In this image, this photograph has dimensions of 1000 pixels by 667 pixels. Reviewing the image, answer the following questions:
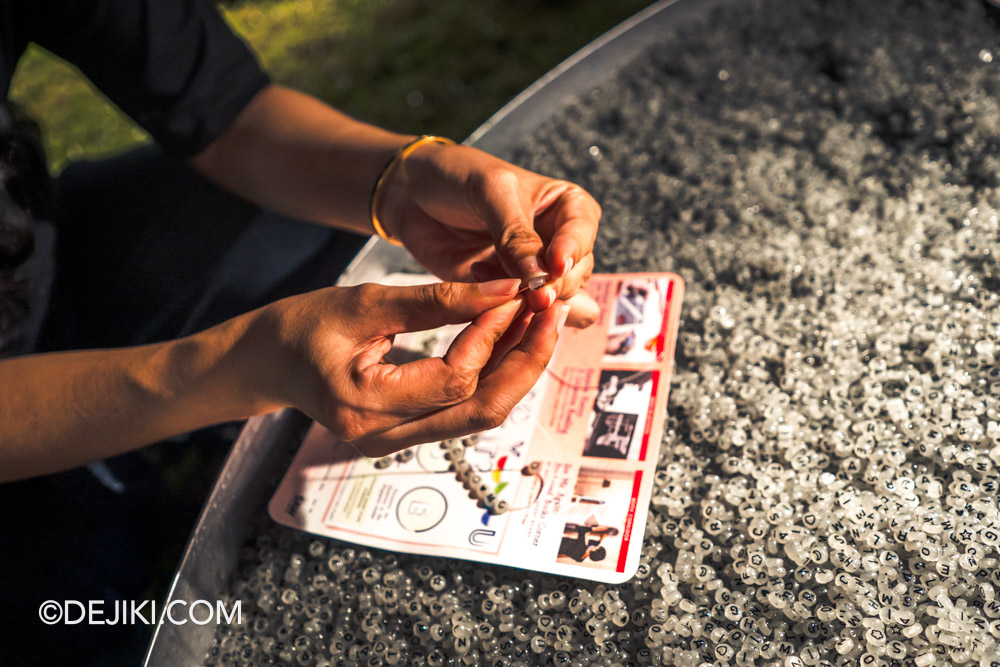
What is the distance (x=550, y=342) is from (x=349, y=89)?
69.3 inches

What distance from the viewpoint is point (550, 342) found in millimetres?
668

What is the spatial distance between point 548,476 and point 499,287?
0.80 ft

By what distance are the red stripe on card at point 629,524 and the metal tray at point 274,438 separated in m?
0.43

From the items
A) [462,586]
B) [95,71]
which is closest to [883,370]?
[462,586]

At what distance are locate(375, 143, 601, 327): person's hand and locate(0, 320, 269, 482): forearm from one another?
29 centimetres

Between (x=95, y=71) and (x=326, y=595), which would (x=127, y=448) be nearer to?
(x=326, y=595)

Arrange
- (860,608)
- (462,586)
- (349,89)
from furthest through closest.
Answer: (349,89) < (462,586) < (860,608)

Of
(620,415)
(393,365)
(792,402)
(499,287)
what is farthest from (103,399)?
(792,402)

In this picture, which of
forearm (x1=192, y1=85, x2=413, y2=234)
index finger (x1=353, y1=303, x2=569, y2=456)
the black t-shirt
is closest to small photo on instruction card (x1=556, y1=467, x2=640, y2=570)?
index finger (x1=353, y1=303, x2=569, y2=456)

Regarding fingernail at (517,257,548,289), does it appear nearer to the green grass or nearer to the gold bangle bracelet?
the gold bangle bracelet

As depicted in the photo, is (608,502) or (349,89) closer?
(608,502)

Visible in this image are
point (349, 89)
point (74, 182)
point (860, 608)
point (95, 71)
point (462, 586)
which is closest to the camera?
point (860, 608)

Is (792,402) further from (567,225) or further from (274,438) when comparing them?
(274,438)

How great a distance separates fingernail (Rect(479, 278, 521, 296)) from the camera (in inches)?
25.2
